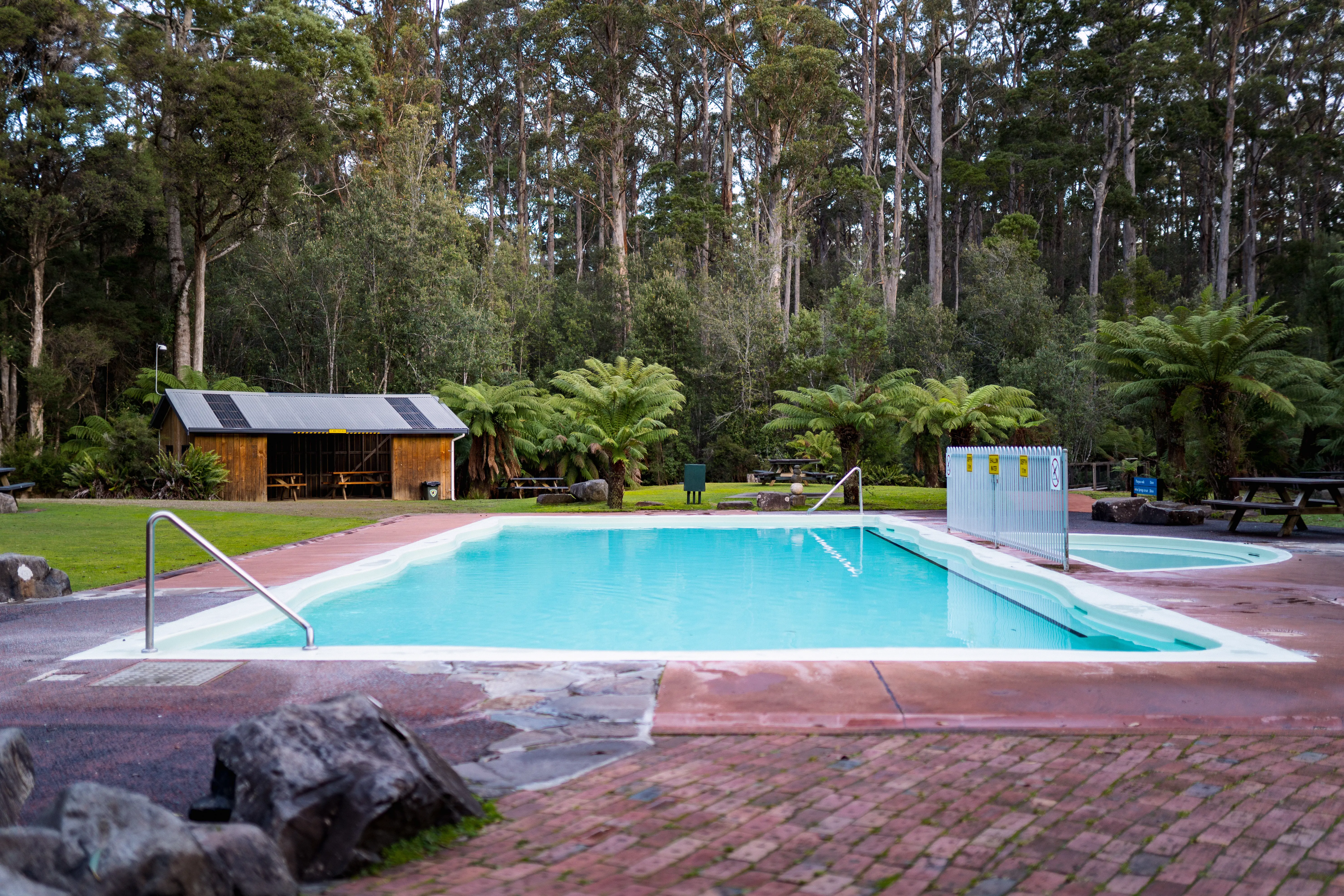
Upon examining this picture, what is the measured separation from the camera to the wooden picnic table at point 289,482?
23.0 m

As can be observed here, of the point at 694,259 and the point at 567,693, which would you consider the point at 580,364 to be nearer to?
the point at 694,259

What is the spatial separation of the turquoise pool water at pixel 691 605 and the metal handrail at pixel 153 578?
90 cm

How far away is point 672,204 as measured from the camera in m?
38.2

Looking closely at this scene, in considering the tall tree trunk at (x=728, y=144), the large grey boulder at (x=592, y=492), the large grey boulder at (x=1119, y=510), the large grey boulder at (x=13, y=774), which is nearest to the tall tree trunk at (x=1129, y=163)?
the tall tree trunk at (x=728, y=144)

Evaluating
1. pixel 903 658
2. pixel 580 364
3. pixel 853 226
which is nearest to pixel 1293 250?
pixel 853 226

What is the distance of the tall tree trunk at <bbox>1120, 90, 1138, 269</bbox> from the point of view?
3544 centimetres

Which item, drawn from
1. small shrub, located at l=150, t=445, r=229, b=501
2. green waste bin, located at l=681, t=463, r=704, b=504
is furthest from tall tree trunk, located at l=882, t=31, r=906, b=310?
small shrub, located at l=150, t=445, r=229, b=501

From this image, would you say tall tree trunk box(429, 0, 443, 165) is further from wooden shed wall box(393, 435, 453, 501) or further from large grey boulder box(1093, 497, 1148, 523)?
large grey boulder box(1093, 497, 1148, 523)

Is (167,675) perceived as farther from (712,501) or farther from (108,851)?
(712,501)

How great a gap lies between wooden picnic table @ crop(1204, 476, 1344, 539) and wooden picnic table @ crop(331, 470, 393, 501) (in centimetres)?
1689

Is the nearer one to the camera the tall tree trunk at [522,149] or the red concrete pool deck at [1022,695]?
the red concrete pool deck at [1022,695]

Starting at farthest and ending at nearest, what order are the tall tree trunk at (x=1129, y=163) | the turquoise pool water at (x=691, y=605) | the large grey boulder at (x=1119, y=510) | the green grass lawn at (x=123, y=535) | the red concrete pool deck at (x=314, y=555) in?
1. the tall tree trunk at (x=1129, y=163)
2. the large grey boulder at (x=1119, y=510)
3. the green grass lawn at (x=123, y=535)
4. the red concrete pool deck at (x=314, y=555)
5. the turquoise pool water at (x=691, y=605)

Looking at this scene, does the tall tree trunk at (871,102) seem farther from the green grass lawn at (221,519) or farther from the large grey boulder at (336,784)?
the large grey boulder at (336,784)

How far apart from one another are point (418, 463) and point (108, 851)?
67.6 ft
